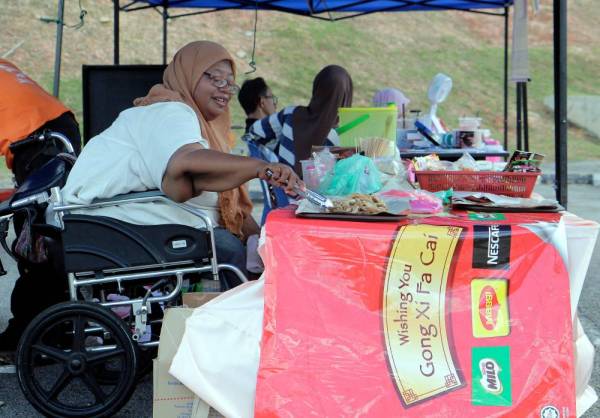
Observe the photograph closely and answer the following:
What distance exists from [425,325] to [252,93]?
15.2 ft

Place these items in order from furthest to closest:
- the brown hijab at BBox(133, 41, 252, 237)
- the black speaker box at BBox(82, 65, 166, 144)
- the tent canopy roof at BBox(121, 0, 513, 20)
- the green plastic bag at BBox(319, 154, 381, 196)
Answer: the tent canopy roof at BBox(121, 0, 513, 20) → the black speaker box at BBox(82, 65, 166, 144) → the brown hijab at BBox(133, 41, 252, 237) → the green plastic bag at BBox(319, 154, 381, 196)

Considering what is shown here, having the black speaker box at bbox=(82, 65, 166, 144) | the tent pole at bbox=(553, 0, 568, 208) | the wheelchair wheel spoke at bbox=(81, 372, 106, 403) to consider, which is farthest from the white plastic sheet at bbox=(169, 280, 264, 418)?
the black speaker box at bbox=(82, 65, 166, 144)

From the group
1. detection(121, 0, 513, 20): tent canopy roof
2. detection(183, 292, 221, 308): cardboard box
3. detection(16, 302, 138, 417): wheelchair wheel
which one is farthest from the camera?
detection(121, 0, 513, 20): tent canopy roof

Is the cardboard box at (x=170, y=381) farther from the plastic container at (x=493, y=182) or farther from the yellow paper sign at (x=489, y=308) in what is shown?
the plastic container at (x=493, y=182)

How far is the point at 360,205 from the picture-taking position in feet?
8.71

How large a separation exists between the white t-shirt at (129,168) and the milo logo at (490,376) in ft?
4.33

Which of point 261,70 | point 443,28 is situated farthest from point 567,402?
point 443,28

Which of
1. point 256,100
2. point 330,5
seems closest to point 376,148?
point 256,100

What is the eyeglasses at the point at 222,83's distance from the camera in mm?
3547

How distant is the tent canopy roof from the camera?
28.2ft

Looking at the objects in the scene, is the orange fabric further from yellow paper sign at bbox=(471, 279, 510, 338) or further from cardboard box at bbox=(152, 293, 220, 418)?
yellow paper sign at bbox=(471, 279, 510, 338)

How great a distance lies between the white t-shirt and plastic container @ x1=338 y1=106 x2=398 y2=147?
3.63 ft

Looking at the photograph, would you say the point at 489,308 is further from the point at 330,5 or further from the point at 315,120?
the point at 330,5

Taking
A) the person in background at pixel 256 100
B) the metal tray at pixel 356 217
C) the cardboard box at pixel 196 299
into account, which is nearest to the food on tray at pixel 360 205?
the metal tray at pixel 356 217
